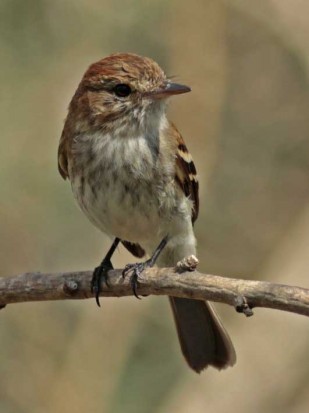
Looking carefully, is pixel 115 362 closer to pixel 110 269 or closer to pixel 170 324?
pixel 170 324

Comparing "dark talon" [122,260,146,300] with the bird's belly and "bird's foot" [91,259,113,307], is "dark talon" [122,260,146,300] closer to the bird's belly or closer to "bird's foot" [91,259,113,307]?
"bird's foot" [91,259,113,307]

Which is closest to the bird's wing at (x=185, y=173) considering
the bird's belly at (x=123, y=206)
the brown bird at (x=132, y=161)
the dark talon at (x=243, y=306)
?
the brown bird at (x=132, y=161)

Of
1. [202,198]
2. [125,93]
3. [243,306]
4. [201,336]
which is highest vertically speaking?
[125,93]

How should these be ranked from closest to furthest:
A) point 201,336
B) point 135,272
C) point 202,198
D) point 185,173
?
point 135,272, point 185,173, point 201,336, point 202,198

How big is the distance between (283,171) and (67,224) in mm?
1481

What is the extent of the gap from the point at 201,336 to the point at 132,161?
109 cm

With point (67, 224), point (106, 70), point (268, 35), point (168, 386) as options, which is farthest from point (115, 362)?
point (268, 35)

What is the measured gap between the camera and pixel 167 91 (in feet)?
16.9

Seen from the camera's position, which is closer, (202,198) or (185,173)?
(185,173)

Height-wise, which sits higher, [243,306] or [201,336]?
[243,306]

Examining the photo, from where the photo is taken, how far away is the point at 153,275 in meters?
4.52

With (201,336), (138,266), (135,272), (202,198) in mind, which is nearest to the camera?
(135,272)

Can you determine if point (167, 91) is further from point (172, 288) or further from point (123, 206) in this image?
point (172, 288)

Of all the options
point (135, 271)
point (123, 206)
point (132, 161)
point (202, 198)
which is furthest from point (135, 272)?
point (202, 198)
